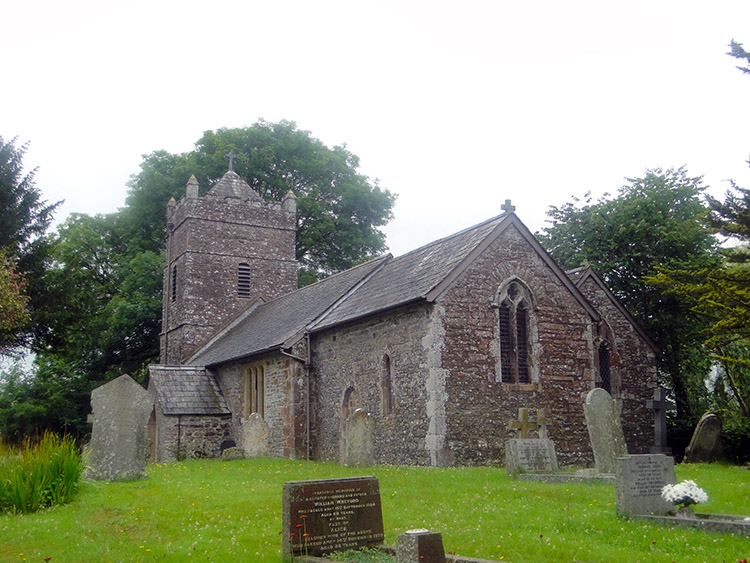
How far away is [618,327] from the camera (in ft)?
76.7

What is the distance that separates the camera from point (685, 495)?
30.5 feet

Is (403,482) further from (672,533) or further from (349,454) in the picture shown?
(672,533)

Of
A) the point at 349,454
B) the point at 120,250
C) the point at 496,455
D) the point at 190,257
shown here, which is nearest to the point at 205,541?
the point at 349,454

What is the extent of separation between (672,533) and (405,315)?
35.6ft

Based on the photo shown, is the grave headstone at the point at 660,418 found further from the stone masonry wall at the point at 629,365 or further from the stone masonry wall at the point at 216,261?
the stone masonry wall at the point at 216,261

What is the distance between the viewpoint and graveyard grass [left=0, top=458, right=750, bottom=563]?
817 cm

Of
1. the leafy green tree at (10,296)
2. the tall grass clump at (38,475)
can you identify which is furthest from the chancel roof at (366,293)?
the tall grass clump at (38,475)

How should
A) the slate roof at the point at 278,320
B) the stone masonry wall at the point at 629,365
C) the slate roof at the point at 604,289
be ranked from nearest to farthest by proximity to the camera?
the stone masonry wall at the point at 629,365
the slate roof at the point at 604,289
the slate roof at the point at 278,320

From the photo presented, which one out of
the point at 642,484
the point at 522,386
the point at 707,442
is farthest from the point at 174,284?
the point at 642,484

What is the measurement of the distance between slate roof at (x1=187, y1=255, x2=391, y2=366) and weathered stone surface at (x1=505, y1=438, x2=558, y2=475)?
971cm

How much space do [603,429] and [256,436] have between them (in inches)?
436

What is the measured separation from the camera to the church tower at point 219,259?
32500 millimetres

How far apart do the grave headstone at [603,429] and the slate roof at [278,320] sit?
10453 millimetres

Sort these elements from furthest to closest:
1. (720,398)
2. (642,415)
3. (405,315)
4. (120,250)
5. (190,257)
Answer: (120,250), (190,257), (720,398), (642,415), (405,315)
